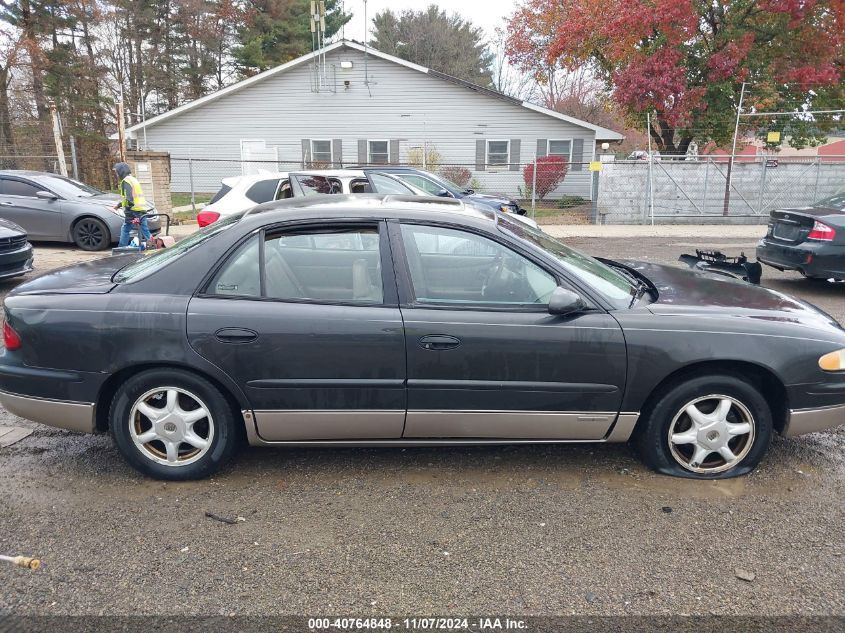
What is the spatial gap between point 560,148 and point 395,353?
20.9 metres

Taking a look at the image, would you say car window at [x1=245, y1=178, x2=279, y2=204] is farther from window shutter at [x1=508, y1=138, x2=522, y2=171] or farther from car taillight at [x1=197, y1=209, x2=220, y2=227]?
window shutter at [x1=508, y1=138, x2=522, y2=171]

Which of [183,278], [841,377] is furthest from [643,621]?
[183,278]

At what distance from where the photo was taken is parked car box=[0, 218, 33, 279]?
8.15 meters

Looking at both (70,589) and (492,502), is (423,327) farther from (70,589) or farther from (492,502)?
(70,589)

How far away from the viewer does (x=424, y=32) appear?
44.0 metres

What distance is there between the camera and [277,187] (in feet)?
32.9

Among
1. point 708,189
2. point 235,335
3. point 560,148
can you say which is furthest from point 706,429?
point 560,148

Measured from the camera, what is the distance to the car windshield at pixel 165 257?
3.66m

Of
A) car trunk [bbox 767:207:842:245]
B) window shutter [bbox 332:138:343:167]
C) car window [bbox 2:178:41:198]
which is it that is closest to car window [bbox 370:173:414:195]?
car trunk [bbox 767:207:842:245]

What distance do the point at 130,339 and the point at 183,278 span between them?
0.42m

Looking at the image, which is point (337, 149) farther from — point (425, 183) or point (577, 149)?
point (425, 183)

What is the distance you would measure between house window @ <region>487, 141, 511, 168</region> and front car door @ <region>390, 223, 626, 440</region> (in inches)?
789

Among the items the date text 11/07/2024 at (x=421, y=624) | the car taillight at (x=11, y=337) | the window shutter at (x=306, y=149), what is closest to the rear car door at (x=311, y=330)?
the car taillight at (x=11, y=337)

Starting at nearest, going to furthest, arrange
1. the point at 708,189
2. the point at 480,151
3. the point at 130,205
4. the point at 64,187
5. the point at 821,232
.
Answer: the point at 821,232 → the point at 130,205 → the point at 64,187 → the point at 708,189 → the point at 480,151
